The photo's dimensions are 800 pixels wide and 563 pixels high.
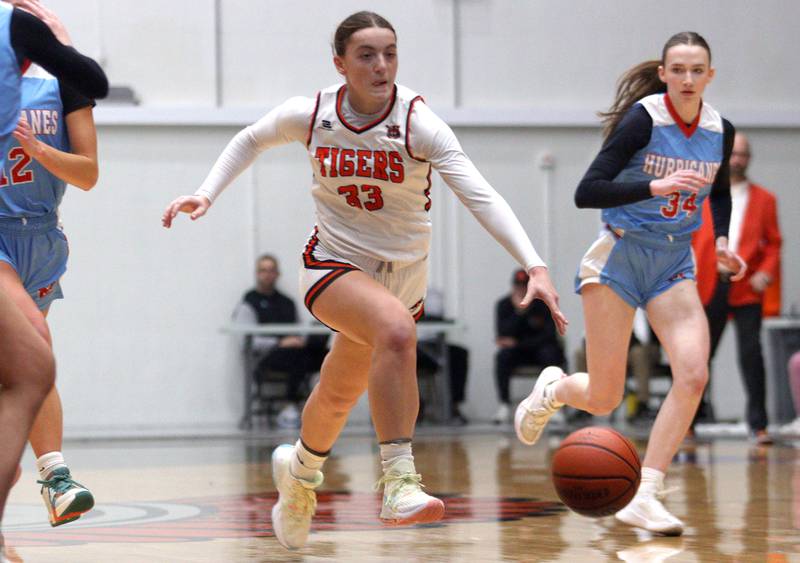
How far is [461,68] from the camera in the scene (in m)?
14.7

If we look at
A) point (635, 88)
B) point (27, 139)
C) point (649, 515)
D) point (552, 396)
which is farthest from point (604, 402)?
point (27, 139)

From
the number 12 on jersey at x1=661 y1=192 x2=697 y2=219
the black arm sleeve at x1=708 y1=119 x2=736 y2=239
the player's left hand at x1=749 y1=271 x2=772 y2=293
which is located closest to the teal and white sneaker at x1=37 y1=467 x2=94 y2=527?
the number 12 on jersey at x1=661 y1=192 x2=697 y2=219

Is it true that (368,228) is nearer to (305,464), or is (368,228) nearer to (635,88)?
(305,464)

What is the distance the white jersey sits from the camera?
4.45 m

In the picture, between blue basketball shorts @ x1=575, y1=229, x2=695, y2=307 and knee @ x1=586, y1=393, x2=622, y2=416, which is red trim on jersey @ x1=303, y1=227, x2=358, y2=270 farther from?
knee @ x1=586, y1=393, x2=622, y2=416

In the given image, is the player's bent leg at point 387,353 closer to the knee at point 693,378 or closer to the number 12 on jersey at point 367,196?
the number 12 on jersey at point 367,196

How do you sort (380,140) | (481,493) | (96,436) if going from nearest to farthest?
(380,140) < (481,493) < (96,436)

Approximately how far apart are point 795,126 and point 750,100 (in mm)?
586

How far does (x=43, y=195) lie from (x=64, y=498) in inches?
42.9

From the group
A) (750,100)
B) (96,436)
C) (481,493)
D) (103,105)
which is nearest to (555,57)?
(750,100)

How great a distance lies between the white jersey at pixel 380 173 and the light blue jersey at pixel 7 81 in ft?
3.53

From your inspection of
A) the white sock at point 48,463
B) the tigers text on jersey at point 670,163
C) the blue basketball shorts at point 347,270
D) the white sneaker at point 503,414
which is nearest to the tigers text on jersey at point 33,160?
the white sock at point 48,463

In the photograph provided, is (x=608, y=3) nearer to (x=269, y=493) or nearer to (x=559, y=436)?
(x=559, y=436)

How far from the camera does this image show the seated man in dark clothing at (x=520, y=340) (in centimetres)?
1307
